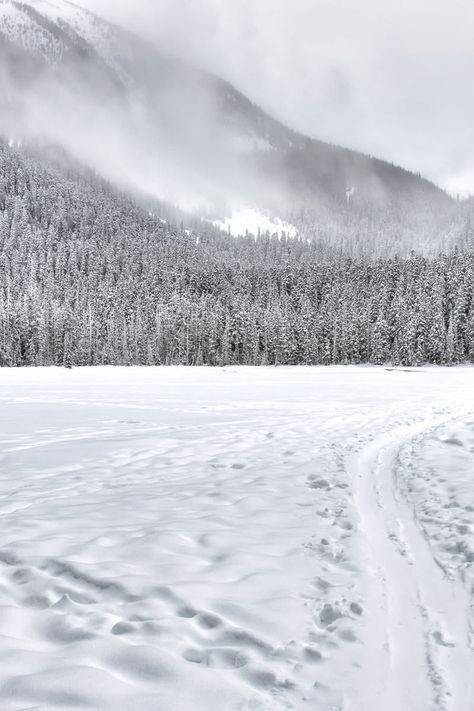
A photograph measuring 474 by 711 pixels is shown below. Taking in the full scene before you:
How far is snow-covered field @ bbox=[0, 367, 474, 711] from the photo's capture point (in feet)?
10.6

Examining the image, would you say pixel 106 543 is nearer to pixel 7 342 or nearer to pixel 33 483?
pixel 33 483

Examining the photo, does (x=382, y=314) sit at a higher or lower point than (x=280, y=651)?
higher

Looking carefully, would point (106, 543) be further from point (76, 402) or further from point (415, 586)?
point (76, 402)

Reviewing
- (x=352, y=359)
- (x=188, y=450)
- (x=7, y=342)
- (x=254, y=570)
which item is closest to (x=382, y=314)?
(x=352, y=359)

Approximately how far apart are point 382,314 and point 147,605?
104 metres

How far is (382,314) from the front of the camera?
10181 cm

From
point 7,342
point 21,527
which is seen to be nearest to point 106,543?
point 21,527

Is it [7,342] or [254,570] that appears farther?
[7,342]

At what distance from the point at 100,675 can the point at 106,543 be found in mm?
2705

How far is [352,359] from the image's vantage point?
3925 inches

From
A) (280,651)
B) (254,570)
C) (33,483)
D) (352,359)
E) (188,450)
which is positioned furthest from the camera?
(352,359)

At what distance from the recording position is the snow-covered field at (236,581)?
3227 millimetres

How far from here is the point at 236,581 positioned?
16.0 feet

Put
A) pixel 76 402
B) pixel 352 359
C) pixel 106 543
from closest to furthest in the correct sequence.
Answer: pixel 106 543 → pixel 76 402 → pixel 352 359
